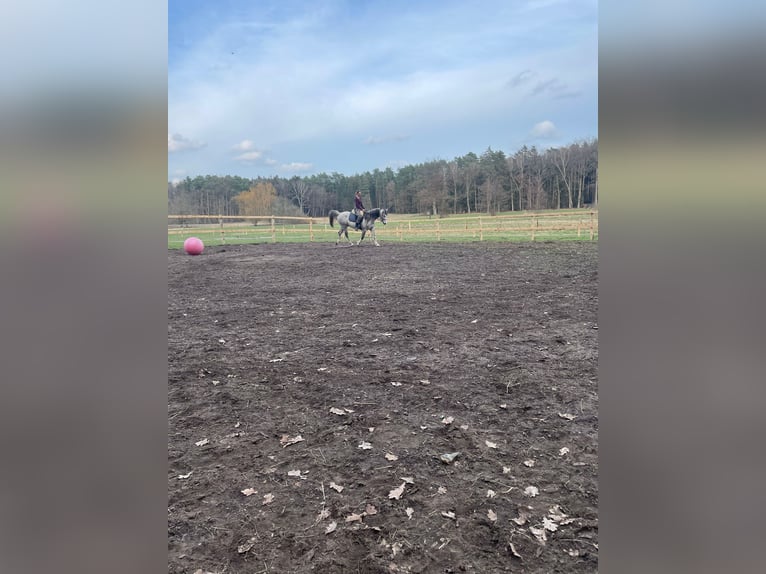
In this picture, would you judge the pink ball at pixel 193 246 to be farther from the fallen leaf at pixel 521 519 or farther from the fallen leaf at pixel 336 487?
the fallen leaf at pixel 521 519

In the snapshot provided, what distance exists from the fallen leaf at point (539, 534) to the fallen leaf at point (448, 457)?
1.84ft

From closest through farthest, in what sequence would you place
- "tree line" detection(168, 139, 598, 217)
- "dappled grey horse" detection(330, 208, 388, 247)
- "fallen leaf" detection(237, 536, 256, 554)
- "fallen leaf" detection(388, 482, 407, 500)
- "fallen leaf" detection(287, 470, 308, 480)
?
"fallen leaf" detection(237, 536, 256, 554) → "fallen leaf" detection(388, 482, 407, 500) → "fallen leaf" detection(287, 470, 308, 480) → "dappled grey horse" detection(330, 208, 388, 247) → "tree line" detection(168, 139, 598, 217)

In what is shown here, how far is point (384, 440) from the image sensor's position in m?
2.48

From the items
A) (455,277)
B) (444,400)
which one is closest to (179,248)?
(455,277)

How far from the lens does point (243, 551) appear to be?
5.47ft

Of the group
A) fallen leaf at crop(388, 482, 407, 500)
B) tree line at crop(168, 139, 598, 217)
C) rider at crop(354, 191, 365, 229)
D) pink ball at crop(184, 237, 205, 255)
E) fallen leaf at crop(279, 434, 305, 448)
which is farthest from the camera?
tree line at crop(168, 139, 598, 217)

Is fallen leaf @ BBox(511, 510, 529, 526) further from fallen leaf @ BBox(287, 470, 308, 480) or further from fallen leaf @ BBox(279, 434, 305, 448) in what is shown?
fallen leaf @ BBox(279, 434, 305, 448)

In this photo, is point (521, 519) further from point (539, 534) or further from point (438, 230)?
point (438, 230)

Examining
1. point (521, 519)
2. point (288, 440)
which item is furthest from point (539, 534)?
point (288, 440)

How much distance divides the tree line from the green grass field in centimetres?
126

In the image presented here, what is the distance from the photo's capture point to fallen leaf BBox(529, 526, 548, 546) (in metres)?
1.71

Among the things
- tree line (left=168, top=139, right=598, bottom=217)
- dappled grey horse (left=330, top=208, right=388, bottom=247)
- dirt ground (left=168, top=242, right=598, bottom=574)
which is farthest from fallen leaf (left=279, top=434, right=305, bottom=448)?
tree line (left=168, top=139, right=598, bottom=217)

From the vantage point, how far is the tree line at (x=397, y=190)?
19078 mm

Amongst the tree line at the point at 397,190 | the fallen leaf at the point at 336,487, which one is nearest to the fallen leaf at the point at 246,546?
the fallen leaf at the point at 336,487
